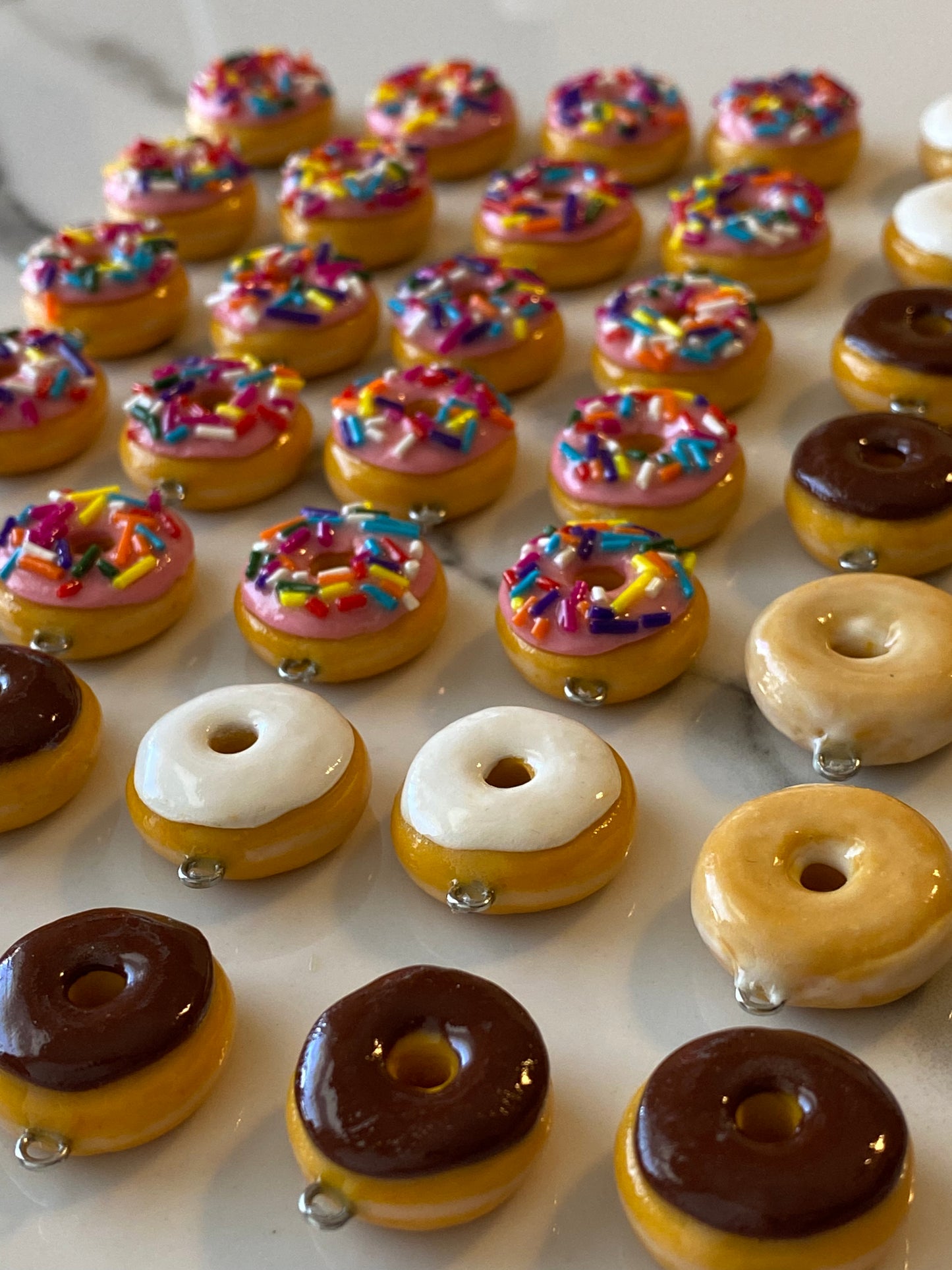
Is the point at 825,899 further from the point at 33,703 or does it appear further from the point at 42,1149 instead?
the point at 33,703

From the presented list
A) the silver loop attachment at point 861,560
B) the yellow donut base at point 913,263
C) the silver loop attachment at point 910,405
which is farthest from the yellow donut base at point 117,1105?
the yellow donut base at point 913,263

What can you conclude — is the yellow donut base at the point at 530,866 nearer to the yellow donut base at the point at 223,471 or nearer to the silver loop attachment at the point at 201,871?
the silver loop attachment at the point at 201,871

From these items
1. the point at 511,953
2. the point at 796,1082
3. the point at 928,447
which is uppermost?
the point at 928,447

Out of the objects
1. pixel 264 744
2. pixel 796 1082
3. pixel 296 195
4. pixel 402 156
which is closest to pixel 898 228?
pixel 402 156

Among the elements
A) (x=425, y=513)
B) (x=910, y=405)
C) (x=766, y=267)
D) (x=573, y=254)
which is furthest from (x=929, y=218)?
(x=425, y=513)

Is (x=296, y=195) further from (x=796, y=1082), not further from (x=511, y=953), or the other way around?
(x=796, y=1082)
